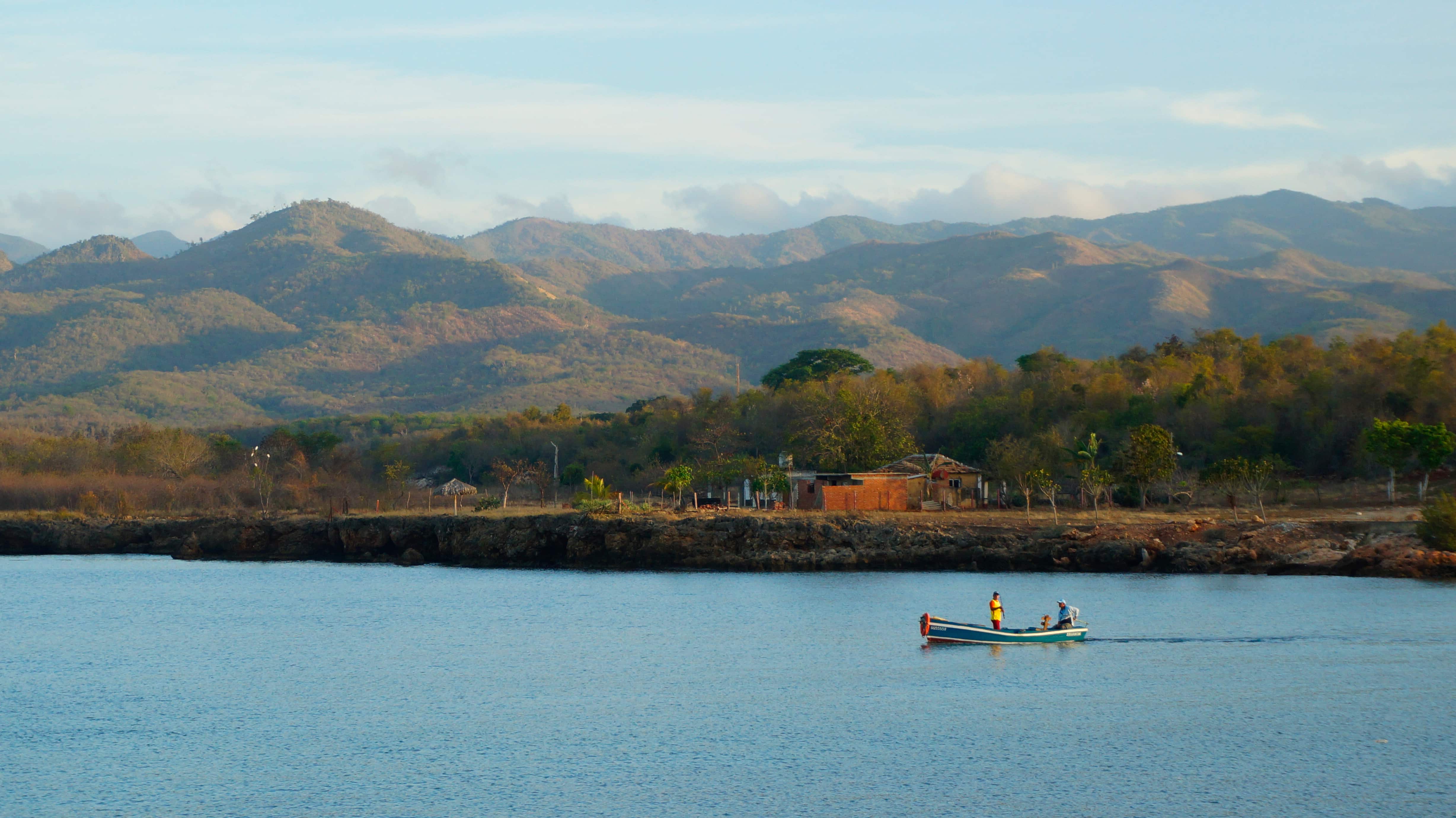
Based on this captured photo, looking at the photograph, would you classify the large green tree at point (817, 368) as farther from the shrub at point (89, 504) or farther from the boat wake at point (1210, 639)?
the boat wake at point (1210, 639)

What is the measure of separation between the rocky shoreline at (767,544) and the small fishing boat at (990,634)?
20896 millimetres

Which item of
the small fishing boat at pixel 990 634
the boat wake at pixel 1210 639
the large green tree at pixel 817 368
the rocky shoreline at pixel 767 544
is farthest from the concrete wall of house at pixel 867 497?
the large green tree at pixel 817 368

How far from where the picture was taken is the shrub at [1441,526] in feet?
178

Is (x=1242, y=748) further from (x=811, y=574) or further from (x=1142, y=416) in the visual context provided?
(x=1142, y=416)

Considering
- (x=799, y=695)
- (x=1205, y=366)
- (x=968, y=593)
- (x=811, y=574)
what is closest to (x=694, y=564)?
(x=811, y=574)

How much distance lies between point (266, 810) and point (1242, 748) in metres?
20.0

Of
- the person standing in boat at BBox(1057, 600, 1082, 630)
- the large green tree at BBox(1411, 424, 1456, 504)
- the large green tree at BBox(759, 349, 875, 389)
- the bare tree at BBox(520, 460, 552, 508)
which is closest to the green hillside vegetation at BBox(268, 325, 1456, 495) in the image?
the large green tree at BBox(759, 349, 875, 389)

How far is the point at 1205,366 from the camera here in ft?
321

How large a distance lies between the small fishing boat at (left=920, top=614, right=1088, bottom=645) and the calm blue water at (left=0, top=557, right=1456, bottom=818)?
40cm

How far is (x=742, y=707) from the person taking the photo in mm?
32375

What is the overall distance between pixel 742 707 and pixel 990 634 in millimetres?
10515

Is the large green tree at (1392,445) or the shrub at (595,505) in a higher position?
the large green tree at (1392,445)

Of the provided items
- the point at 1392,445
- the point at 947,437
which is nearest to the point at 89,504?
the point at 947,437

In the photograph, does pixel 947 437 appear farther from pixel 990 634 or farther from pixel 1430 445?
pixel 990 634
